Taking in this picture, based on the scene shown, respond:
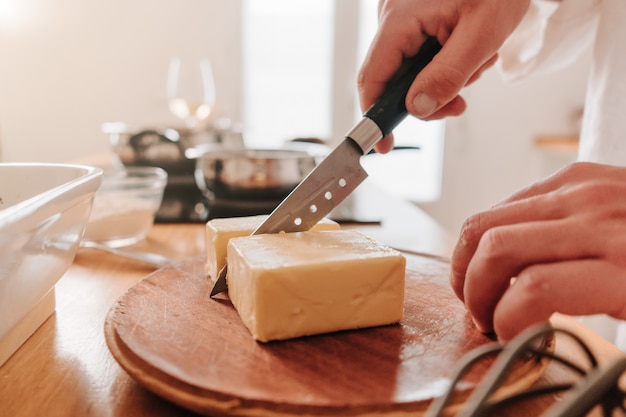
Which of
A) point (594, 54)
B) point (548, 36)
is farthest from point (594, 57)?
point (548, 36)

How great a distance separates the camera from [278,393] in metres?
0.45

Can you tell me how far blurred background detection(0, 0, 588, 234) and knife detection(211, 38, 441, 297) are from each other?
2.41 meters

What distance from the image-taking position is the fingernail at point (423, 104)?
0.74 m

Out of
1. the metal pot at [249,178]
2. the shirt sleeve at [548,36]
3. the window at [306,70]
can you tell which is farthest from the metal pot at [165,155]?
the window at [306,70]

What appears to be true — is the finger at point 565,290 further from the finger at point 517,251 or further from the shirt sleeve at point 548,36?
the shirt sleeve at point 548,36

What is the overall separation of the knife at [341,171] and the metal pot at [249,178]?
434 mm

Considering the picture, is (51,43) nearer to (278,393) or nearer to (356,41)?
(356,41)

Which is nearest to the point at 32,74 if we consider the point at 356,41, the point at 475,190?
the point at 356,41

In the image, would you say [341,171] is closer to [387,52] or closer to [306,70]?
[387,52]

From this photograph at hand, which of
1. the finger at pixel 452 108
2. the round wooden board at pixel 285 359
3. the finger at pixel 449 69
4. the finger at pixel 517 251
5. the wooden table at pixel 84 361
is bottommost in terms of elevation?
the wooden table at pixel 84 361

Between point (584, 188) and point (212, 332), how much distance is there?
0.42 m

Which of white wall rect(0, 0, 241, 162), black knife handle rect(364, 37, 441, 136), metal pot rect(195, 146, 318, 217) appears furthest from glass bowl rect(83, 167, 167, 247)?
white wall rect(0, 0, 241, 162)

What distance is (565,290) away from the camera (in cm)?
47

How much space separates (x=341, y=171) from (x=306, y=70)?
2785 mm
